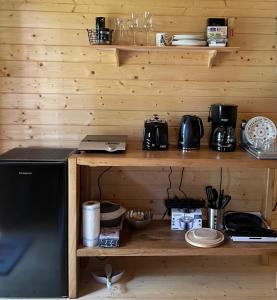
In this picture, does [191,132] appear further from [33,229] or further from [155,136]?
[33,229]

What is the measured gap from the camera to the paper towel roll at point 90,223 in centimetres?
215

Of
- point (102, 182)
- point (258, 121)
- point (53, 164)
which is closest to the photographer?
point (53, 164)

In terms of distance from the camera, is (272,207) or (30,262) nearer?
(30,262)

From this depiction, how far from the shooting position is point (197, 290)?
2.27 metres

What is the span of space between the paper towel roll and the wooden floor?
Answer: 33cm

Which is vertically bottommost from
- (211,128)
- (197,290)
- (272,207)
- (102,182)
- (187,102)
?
(197,290)

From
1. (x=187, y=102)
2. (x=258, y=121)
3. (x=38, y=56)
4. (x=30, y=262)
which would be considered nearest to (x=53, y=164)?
(x=30, y=262)

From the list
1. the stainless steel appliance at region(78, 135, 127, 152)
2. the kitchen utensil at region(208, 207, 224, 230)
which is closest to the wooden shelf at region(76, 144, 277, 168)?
the stainless steel appliance at region(78, 135, 127, 152)

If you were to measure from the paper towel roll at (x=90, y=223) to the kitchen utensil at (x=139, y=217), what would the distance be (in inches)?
12.7

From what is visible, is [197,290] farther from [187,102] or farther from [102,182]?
[187,102]

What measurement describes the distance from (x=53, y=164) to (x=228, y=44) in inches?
54.5

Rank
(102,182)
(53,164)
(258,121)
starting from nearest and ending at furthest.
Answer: (53,164), (258,121), (102,182)

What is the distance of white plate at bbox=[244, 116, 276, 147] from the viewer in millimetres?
2393

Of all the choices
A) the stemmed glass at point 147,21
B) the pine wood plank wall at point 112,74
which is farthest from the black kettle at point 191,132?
the stemmed glass at point 147,21
